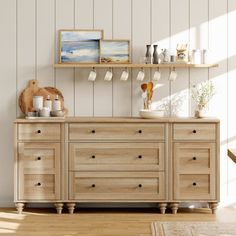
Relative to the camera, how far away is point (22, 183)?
5.41 meters

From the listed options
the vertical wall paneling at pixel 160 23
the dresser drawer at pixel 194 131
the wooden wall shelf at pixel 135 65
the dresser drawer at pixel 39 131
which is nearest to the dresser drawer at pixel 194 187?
the dresser drawer at pixel 194 131

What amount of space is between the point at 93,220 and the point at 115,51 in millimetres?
1559

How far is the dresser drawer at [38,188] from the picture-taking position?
17.8 ft

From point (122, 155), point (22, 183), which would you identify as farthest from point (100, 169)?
point (22, 183)

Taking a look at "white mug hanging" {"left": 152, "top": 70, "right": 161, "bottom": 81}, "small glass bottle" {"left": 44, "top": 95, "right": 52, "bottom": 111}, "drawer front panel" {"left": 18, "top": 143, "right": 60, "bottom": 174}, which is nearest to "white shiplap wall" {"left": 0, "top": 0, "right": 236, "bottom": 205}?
"white mug hanging" {"left": 152, "top": 70, "right": 161, "bottom": 81}

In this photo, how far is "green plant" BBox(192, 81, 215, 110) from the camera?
222 inches

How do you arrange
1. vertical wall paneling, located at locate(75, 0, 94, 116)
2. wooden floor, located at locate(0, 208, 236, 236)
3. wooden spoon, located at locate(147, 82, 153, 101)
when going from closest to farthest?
wooden floor, located at locate(0, 208, 236, 236)
wooden spoon, located at locate(147, 82, 153, 101)
vertical wall paneling, located at locate(75, 0, 94, 116)

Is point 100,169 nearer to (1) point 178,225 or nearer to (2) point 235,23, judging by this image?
(1) point 178,225

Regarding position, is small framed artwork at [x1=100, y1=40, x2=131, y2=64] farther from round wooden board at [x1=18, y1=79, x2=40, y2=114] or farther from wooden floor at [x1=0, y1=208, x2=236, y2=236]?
wooden floor at [x1=0, y1=208, x2=236, y2=236]

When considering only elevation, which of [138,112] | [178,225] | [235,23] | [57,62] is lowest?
[178,225]

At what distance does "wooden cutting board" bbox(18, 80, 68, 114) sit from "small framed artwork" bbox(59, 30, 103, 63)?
299 mm

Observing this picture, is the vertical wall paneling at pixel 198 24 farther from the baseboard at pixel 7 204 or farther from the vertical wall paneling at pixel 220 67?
the baseboard at pixel 7 204

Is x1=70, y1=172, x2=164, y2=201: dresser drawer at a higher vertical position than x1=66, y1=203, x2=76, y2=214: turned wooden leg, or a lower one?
higher

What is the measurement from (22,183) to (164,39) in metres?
1.85
